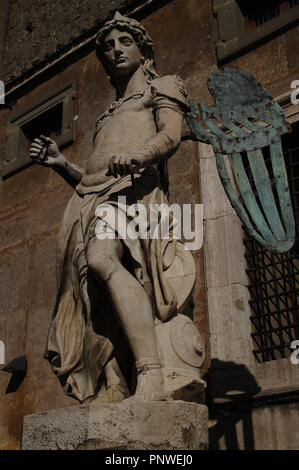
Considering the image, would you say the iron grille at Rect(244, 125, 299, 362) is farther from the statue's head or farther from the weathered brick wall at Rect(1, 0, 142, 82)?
the weathered brick wall at Rect(1, 0, 142, 82)

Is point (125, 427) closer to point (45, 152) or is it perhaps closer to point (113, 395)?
point (113, 395)

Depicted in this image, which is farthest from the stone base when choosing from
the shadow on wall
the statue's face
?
the statue's face

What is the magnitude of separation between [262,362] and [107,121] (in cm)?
227

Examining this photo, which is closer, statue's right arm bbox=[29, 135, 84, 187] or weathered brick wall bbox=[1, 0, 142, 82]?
statue's right arm bbox=[29, 135, 84, 187]

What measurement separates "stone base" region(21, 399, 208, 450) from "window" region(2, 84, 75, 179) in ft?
A: 17.0

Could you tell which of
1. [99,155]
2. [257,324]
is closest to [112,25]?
[99,155]

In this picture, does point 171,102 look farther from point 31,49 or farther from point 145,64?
point 31,49

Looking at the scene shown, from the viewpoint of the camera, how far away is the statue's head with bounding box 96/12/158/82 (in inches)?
173

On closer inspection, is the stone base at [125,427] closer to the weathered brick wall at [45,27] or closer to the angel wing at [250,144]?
the angel wing at [250,144]

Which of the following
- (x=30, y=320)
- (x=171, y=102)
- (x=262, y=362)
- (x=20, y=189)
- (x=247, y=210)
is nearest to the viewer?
(x=247, y=210)

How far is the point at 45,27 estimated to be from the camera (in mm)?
8930

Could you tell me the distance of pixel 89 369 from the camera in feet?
11.7

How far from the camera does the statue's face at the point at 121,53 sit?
14.4 feet

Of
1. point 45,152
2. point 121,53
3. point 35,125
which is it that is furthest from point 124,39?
point 35,125
